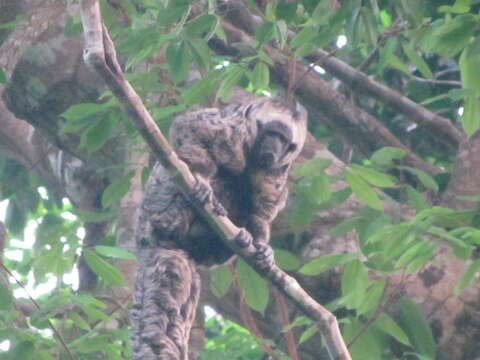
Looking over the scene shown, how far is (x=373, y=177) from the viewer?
4098mm

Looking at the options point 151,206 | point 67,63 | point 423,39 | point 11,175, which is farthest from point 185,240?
point 11,175

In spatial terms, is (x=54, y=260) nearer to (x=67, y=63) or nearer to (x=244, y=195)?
(x=244, y=195)

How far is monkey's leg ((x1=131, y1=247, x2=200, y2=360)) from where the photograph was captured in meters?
3.87

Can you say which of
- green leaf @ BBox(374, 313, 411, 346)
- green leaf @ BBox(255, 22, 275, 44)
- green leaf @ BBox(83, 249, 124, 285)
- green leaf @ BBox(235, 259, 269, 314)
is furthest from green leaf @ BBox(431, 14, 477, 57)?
green leaf @ BBox(83, 249, 124, 285)

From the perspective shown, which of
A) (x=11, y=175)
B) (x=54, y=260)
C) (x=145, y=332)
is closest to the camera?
(x=145, y=332)

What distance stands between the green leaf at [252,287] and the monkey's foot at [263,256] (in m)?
0.30

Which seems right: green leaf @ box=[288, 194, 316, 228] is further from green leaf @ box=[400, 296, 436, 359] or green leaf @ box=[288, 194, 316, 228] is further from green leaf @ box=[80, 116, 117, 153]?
green leaf @ box=[80, 116, 117, 153]

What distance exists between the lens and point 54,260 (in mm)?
4641

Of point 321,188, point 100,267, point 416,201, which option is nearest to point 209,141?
point 321,188

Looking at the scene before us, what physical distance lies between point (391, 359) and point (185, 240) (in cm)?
118

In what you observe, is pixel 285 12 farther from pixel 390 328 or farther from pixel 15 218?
pixel 15 218

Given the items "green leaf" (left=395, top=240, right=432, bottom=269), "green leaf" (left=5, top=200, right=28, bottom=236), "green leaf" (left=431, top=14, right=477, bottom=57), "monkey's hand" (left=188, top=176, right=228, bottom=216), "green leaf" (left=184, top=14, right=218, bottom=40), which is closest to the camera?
"green leaf" (left=395, top=240, right=432, bottom=269)

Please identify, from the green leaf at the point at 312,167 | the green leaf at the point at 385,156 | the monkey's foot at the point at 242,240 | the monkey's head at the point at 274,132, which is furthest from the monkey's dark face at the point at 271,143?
the monkey's foot at the point at 242,240

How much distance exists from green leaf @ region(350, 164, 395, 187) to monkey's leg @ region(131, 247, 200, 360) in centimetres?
93
